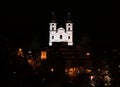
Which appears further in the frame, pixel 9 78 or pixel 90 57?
pixel 90 57

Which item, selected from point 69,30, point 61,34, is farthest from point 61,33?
point 69,30

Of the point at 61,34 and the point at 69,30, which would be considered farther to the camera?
the point at 69,30

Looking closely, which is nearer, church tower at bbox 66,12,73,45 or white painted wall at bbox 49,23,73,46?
church tower at bbox 66,12,73,45

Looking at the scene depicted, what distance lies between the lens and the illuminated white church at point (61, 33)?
213ft

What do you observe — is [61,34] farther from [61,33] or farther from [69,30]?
[69,30]

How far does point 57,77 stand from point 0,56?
835cm

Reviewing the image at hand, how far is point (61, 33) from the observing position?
65.4 m

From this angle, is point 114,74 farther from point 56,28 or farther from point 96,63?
point 56,28

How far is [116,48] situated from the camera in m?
46.1

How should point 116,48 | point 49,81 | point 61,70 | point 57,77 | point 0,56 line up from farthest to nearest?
point 116,48, point 61,70, point 57,77, point 49,81, point 0,56

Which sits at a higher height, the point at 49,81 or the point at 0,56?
the point at 0,56

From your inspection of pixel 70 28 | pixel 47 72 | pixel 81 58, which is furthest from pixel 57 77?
pixel 70 28

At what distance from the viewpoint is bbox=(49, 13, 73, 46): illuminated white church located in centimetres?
6500

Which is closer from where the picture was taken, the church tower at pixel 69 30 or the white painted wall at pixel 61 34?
the church tower at pixel 69 30
